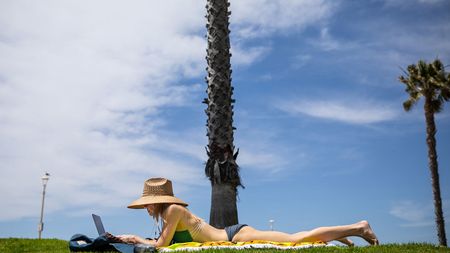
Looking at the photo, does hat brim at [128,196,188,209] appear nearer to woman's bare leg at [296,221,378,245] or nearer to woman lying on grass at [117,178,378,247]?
woman lying on grass at [117,178,378,247]

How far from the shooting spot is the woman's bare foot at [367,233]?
30.1ft

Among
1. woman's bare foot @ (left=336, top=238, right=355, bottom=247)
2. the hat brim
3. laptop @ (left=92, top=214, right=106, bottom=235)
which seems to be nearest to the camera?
woman's bare foot @ (left=336, top=238, right=355, bottom=247)

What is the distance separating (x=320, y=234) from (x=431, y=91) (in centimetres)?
2467

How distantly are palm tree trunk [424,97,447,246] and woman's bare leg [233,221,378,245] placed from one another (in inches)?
788

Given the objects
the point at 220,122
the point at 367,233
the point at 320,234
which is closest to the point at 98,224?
the point at 320,234

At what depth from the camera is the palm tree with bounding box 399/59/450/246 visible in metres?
29.0

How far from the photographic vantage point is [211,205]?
13562 mm

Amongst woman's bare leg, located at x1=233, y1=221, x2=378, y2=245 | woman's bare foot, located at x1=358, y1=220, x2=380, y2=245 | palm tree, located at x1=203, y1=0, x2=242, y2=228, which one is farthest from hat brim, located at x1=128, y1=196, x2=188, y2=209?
palm tree, located at x1=203, y1=0, x2=242, y2=228

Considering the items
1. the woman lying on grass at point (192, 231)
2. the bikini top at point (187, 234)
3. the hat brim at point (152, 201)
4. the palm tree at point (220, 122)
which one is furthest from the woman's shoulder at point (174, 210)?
the palm tree at point (220, 122)

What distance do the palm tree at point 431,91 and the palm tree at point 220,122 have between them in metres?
18.4

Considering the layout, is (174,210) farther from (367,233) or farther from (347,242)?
(367,233)

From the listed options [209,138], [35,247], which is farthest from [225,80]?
[35,247]

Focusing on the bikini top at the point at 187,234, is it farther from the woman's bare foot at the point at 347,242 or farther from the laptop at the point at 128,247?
the woman's bare foot at the point at 347,242

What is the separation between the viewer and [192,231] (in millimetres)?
9688
